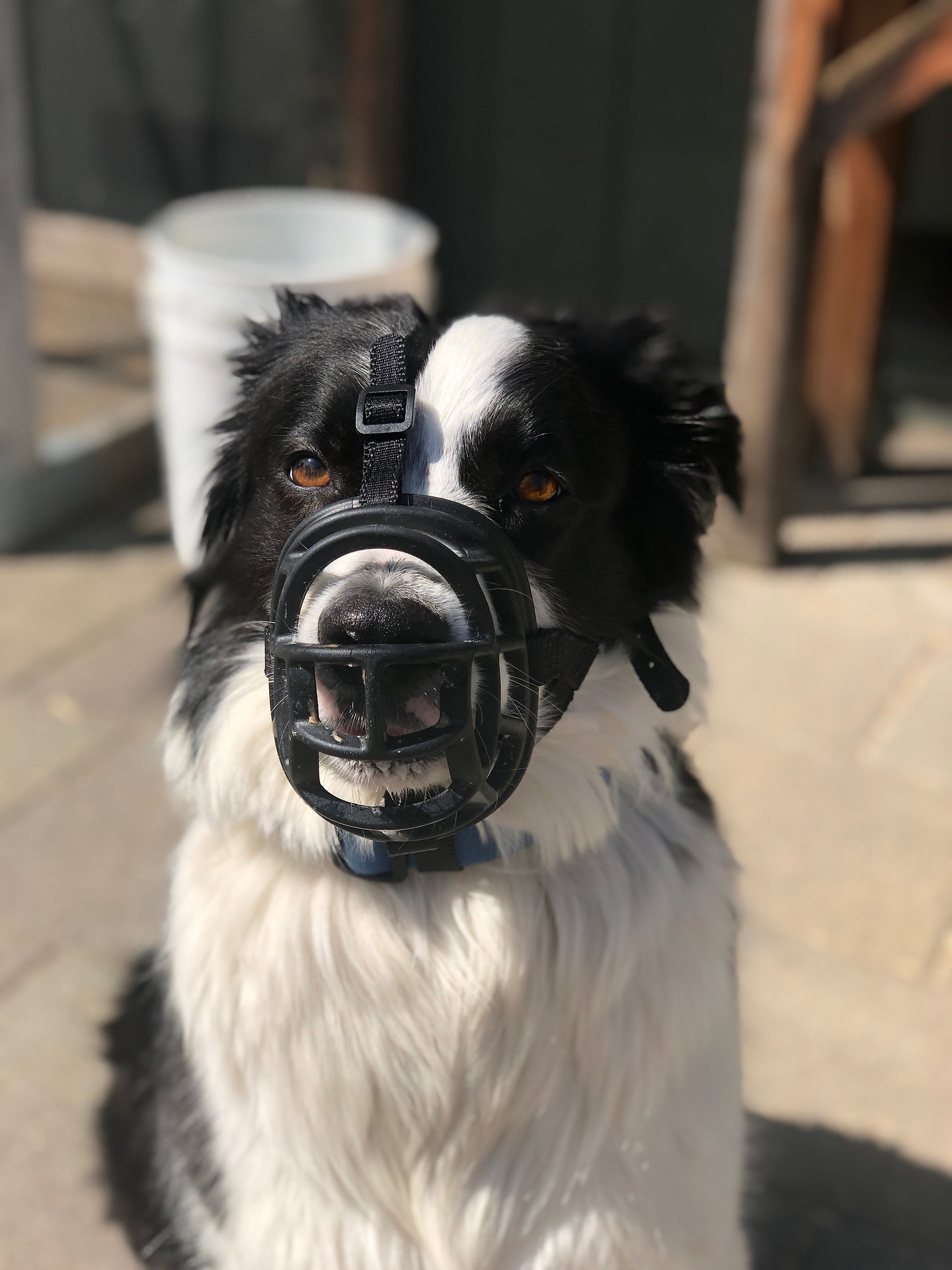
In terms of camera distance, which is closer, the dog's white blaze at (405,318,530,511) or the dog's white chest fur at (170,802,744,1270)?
the dog's white blaze at (405,318,530,511)

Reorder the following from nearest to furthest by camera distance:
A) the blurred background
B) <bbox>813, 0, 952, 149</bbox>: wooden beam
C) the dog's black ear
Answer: the dog's black ear → the blurred background → <bbox>813, 0, 952, 149</bbox>: wooden beam

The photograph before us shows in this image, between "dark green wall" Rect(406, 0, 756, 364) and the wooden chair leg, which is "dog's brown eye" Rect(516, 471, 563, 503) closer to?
the wooden chair leg

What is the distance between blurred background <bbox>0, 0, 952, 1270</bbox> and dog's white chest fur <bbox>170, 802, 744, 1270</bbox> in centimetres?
65

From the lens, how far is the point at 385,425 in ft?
4.60

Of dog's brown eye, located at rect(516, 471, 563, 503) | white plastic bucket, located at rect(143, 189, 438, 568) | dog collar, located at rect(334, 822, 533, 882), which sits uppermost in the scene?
white plastic bucket, located at rect(143, 189, 438, 568)

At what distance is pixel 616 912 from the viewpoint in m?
1.60

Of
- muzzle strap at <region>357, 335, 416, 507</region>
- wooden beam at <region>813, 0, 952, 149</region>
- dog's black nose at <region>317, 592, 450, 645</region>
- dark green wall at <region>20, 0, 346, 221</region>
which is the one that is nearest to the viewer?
dog's black nose at <region>317, 592, 450, 645</region>

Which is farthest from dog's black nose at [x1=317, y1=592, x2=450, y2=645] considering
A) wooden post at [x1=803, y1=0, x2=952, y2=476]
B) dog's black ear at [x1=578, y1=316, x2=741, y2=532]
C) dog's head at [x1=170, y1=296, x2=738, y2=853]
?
wooden post at [x1=803, y1=0, x2=952, y2=476]

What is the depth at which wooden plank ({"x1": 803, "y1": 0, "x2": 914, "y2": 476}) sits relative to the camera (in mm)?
4312

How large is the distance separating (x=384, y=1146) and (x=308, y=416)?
908 millimetres

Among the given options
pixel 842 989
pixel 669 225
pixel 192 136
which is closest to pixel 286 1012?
pixel 842 989

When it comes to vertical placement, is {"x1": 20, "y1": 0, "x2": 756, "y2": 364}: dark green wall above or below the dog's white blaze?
above

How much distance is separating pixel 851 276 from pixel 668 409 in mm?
3168

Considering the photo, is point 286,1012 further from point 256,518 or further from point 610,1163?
point 256,518
